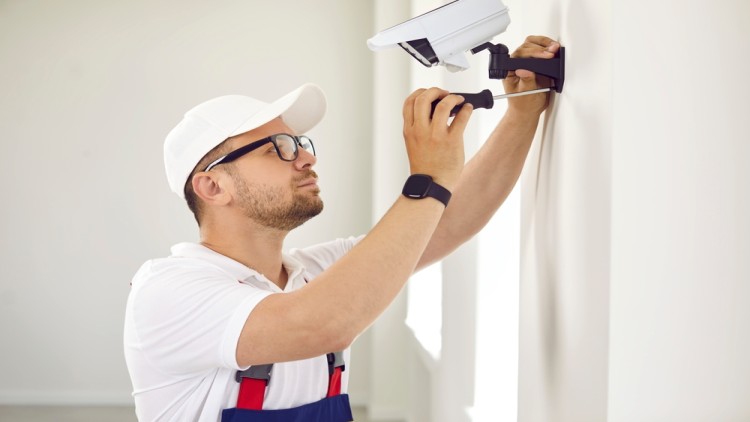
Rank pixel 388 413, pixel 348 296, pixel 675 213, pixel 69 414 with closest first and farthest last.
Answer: pixel 675 213 → pixel 348 296 → pixel 388 413 → pixel 69 414

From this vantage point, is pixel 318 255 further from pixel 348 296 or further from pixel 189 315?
pixel 348 296

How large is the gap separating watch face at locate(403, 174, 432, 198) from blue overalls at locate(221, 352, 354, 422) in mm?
505

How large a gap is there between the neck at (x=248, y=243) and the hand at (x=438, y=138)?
0.54 metres

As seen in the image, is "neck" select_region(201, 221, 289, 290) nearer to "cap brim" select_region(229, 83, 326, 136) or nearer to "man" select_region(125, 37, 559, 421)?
"man" select_region(125, 37, 559, 421)

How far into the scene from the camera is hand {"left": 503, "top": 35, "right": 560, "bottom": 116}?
133cm

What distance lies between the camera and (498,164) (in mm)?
1581

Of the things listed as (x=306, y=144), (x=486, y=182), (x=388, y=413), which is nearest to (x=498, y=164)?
(x=486, y=182)

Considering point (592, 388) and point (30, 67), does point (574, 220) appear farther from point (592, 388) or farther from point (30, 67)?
point (30, 67)

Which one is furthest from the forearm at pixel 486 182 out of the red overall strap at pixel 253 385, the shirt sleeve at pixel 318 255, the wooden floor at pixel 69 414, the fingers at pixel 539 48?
the wooden floor at pixel 69 414

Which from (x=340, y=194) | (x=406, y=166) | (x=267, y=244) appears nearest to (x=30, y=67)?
(x=340, y=194)

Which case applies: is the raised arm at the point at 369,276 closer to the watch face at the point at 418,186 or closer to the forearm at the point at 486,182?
the watch face at the point at 418,186

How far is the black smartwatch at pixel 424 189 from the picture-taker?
1.29 meters

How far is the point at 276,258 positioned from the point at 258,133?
0.93 ft

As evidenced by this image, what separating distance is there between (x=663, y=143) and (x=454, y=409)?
2082 mm
